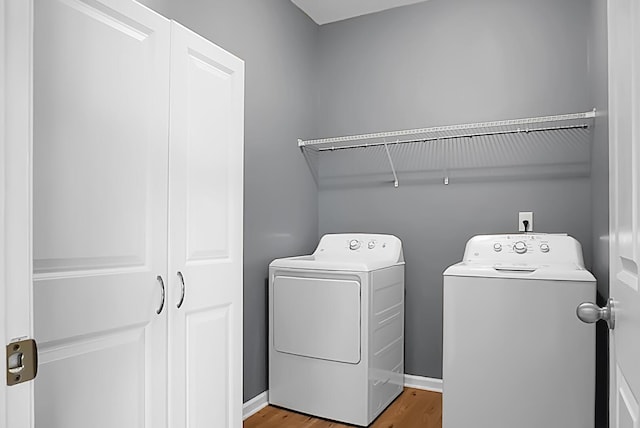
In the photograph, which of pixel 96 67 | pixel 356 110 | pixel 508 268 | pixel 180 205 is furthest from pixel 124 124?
pixel 356 110

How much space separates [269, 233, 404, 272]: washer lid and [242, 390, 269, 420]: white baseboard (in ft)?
2.59

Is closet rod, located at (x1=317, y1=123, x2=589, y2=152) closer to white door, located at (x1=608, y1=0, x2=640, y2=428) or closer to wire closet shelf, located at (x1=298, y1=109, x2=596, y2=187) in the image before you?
wire closet shelf, located at (x1=298, y1=109, x2=596, y2=187)

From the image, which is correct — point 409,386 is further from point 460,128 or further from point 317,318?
point 460,128

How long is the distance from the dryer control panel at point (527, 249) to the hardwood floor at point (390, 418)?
925 millimetres

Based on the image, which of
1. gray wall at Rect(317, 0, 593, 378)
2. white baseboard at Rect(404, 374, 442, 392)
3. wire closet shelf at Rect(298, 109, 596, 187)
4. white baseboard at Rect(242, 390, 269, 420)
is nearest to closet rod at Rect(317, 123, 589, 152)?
wire closet shelf at Rect(298, 109, 596, 187)

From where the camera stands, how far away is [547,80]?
2896mm

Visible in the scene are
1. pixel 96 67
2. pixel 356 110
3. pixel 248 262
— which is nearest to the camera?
pixel 96 67

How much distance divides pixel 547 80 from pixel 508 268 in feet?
4.27

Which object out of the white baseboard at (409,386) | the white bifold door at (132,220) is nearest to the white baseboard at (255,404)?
the white baseboard at (409,386)

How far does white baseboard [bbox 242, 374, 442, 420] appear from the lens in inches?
110

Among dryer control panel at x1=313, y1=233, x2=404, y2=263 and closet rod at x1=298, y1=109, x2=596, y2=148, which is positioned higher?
closet rod at x1=298, y1=109, x2=596, y2=148

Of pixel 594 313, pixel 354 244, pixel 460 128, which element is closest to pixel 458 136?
pixel 460 128

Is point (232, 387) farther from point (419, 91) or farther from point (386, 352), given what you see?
point (419, 91)

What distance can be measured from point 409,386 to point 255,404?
3.46 ft
